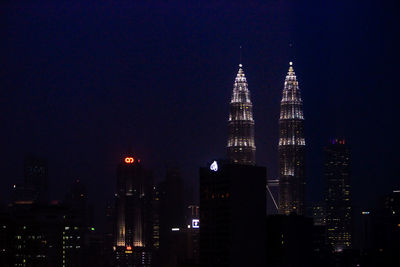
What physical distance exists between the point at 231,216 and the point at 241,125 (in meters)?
40.8

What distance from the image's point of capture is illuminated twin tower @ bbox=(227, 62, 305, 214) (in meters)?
105

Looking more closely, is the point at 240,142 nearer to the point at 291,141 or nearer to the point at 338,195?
the point at 291,141

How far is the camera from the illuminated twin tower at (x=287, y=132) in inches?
4144

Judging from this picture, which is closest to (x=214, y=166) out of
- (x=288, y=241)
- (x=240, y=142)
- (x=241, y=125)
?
(x=288, y=241)

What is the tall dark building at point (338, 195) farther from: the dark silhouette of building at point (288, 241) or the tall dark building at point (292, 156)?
the dark silhouette of building at point (288, 241)

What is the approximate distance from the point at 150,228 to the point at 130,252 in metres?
6.61

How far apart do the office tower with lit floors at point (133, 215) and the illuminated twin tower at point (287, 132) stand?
20.2m

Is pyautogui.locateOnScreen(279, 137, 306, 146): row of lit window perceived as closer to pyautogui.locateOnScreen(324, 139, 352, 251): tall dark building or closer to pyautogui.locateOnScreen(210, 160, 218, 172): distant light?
pyautogui.locateOnScreen(324, 139, 352, 251): tall dark building

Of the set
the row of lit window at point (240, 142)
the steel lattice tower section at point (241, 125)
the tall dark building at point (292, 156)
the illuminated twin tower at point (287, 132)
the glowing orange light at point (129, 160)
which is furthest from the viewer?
the glowing orange light at point (129, 160)

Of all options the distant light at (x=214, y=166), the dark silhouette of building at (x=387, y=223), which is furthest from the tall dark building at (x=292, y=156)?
the distant light at (x=214, y=166)

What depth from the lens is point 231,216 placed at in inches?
2557

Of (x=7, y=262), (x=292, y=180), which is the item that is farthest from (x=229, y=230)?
(x=292, y=180)

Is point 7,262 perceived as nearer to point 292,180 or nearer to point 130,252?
point 130,252

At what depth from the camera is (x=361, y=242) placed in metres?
117
